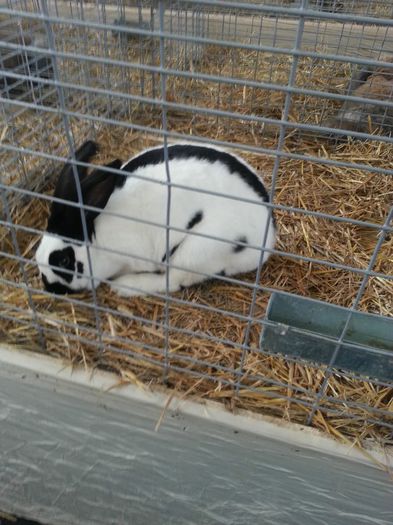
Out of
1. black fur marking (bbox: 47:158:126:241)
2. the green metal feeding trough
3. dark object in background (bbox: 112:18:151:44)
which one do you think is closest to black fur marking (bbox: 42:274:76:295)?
black fur marking (bbox: 47:158:126:241)

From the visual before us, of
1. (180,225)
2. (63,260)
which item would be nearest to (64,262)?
(63,260)

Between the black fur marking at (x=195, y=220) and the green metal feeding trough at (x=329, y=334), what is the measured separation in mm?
705

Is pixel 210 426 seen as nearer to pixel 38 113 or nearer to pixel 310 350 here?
pixel 310 350

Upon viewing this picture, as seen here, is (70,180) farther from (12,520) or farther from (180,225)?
(12,520)

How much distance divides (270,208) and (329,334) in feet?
1.22

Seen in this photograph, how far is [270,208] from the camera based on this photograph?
932 mm

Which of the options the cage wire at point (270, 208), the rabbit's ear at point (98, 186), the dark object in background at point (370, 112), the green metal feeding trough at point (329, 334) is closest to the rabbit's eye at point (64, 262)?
the cage wire at point (270, 208)

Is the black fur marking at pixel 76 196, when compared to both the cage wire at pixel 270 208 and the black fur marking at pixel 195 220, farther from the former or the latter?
the black fur marking at pixel 195 220

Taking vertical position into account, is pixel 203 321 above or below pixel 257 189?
below

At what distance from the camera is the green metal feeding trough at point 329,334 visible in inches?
42.8

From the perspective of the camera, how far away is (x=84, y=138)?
2557 mm

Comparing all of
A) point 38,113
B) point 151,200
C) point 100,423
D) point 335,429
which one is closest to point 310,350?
point 335,429

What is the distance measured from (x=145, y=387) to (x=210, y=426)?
8.8 inches

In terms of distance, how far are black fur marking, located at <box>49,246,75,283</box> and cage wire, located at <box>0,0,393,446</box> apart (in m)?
0.12
